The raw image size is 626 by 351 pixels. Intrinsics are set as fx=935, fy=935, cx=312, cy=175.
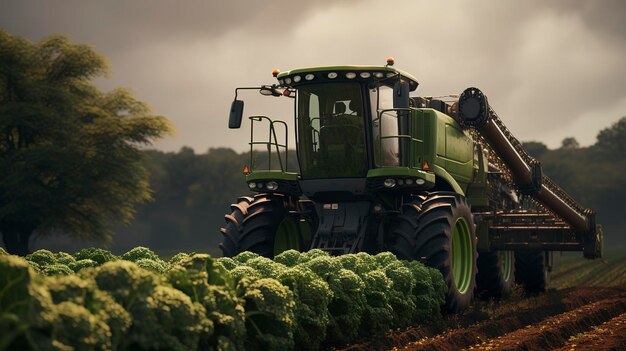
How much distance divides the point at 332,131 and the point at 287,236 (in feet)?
6.11

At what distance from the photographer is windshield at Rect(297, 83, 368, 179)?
13656 mm

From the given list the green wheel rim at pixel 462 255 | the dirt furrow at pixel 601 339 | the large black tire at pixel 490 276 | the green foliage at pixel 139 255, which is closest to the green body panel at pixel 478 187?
the large black tire at pixel 490 276

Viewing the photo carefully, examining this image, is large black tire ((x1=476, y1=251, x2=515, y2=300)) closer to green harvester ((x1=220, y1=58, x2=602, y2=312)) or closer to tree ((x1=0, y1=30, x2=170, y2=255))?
green harvester ((x1=220, y1=58, x2=602, y2=312))

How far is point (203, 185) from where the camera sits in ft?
322

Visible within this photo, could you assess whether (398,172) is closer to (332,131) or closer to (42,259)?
(332,131)

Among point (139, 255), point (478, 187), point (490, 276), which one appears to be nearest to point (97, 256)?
point (139, 255)

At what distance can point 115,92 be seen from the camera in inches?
1806

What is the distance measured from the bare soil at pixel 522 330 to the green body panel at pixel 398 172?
78.1 inches

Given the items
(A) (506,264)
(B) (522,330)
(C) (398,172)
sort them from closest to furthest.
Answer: (B) (522,330) → (C) (398,172) → (A) (506,264)

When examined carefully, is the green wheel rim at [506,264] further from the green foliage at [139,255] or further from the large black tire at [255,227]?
the green foliage at [139,255]

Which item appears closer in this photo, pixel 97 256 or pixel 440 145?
pixel 97 256

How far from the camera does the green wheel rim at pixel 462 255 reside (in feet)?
44.5

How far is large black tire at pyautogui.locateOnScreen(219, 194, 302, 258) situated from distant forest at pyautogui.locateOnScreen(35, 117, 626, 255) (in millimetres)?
79499

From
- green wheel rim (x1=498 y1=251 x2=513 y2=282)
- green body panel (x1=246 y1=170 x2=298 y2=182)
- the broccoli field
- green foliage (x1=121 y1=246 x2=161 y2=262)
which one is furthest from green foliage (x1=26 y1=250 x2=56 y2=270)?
green wheel rim (x1=498 y1=251 x2=513 y2=282)
